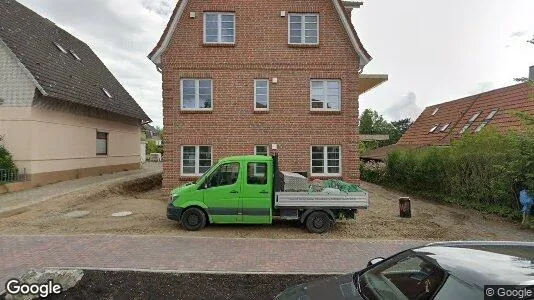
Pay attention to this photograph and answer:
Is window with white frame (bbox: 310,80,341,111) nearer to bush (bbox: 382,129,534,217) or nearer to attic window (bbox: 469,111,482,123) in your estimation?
bush (bbox: 382,129,534,217)

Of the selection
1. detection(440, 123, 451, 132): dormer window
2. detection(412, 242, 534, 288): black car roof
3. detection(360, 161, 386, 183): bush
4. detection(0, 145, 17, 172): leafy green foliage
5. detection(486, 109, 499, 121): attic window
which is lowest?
detection(360, 161, 386, 183): bush

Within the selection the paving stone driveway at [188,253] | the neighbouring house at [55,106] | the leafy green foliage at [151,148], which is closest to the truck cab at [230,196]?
the paving stone driveway at [188,253]

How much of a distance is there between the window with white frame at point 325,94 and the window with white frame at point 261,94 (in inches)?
81.1

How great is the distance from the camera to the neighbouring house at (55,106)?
16516mm

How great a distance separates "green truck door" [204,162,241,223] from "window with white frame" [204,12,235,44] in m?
8.39

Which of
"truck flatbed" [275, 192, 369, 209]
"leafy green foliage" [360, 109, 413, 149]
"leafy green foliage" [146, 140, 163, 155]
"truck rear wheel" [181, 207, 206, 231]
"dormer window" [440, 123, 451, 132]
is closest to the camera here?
"truck flatbed" [275, 192, 369, 209]

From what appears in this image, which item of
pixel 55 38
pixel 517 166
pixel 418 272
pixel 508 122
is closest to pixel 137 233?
pixel 418 272

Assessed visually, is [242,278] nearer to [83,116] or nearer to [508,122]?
[83,116]

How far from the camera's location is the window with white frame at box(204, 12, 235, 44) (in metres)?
16.5

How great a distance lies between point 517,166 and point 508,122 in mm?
11262

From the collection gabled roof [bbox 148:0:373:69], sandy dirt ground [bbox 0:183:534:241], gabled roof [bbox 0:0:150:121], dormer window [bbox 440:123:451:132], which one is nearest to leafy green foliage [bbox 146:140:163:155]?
gabled roof [bbox 0:0:150:121]

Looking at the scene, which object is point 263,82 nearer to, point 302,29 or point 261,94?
point 261,94

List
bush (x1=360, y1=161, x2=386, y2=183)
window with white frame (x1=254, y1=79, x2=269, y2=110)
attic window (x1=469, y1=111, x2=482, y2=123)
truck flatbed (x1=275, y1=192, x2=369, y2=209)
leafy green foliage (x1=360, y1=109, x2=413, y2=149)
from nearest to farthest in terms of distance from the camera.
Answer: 1. truck flatbed (x1=275, y1=192, x2=369, y2=209)
2. window with white frame (x1=254, y1=79, x2=269, y2=110)
3. bush (x1=360, y1=161, x2=386, y2=183)
4. attic window (x1=469, y1=111, x2=482, y2=123)
5. leafy green foliage (x1=360, y1=109, x2=413, y2=149)

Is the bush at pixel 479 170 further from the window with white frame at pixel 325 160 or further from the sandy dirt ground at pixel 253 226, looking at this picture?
the window with white frame at pixel 325 160
